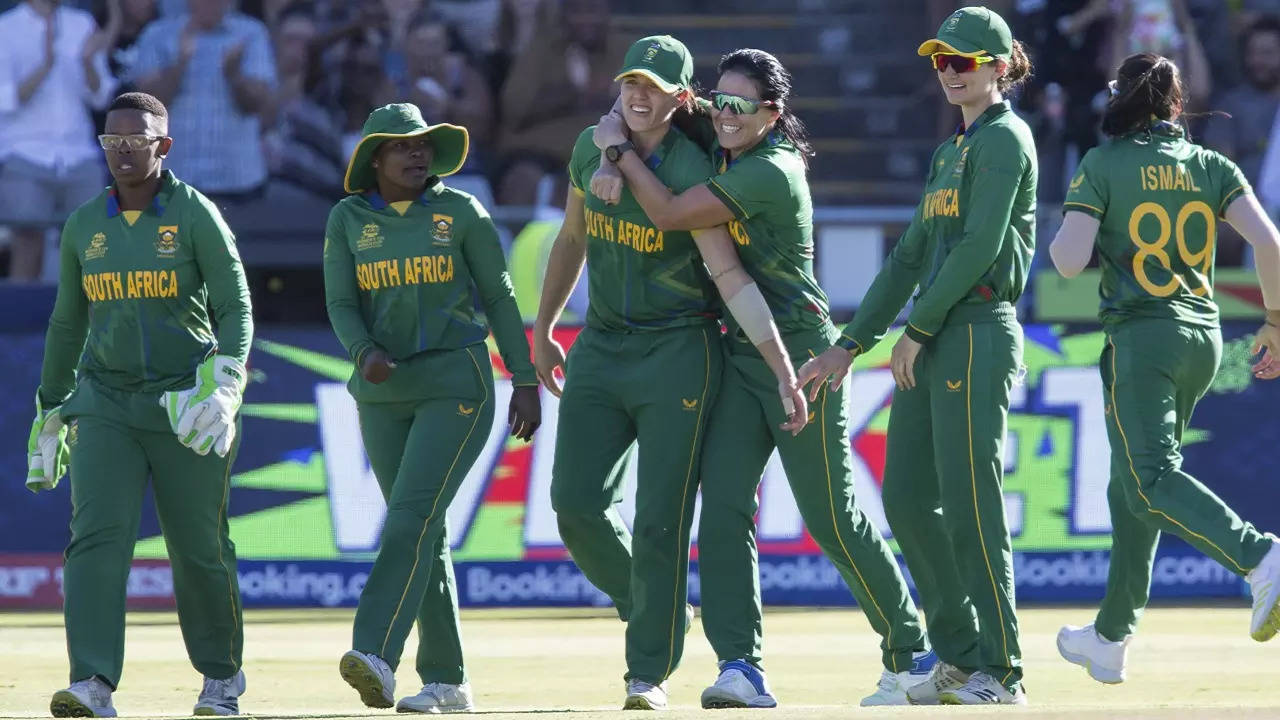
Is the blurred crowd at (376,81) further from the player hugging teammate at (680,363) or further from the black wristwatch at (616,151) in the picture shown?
the black wristwatch at (616,151)

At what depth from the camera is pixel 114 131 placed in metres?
6.24

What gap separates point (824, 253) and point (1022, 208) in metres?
8.72

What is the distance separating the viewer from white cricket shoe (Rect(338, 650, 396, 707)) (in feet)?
19.2

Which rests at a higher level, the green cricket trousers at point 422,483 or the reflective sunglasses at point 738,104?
the reflective sunglasses at point 738,104

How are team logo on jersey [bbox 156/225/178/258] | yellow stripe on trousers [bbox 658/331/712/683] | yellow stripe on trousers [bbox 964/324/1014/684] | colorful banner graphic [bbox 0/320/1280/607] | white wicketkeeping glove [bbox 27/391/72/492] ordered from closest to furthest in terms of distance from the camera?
yellow stripe on trousers [bbox 964/324/1014/684], yellow stripe on trousers [bbox 658/331/712/683], team logo on jersey [bbox 156/225/178/258], white wicketkeeping glove [bbox 27/391/72/492], colorful banner graphic [bbox 0/320/1280/607]

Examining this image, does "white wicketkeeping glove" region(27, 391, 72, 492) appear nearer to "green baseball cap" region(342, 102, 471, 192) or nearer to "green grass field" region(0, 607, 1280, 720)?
"green grass field" region(0, 607, 1280, 720)

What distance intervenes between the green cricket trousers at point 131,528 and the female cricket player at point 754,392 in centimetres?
167

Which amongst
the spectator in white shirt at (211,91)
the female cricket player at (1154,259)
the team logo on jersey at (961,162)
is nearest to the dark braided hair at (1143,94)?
→ the female cricket player at (1154,259)

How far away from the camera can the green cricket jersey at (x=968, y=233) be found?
18.9 ft

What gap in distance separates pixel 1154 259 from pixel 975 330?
2.41 ft

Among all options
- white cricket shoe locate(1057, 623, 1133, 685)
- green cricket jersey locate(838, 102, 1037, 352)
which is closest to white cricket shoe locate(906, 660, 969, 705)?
white cricket shoe locate(1057, 623, 1133, 685)

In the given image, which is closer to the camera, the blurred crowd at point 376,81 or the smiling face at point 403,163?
the smiling face at point 403,163

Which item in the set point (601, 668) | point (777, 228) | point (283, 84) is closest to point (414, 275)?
point (777, 228)

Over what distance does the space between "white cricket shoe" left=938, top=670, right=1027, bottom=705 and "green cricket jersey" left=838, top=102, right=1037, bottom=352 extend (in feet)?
3.49
